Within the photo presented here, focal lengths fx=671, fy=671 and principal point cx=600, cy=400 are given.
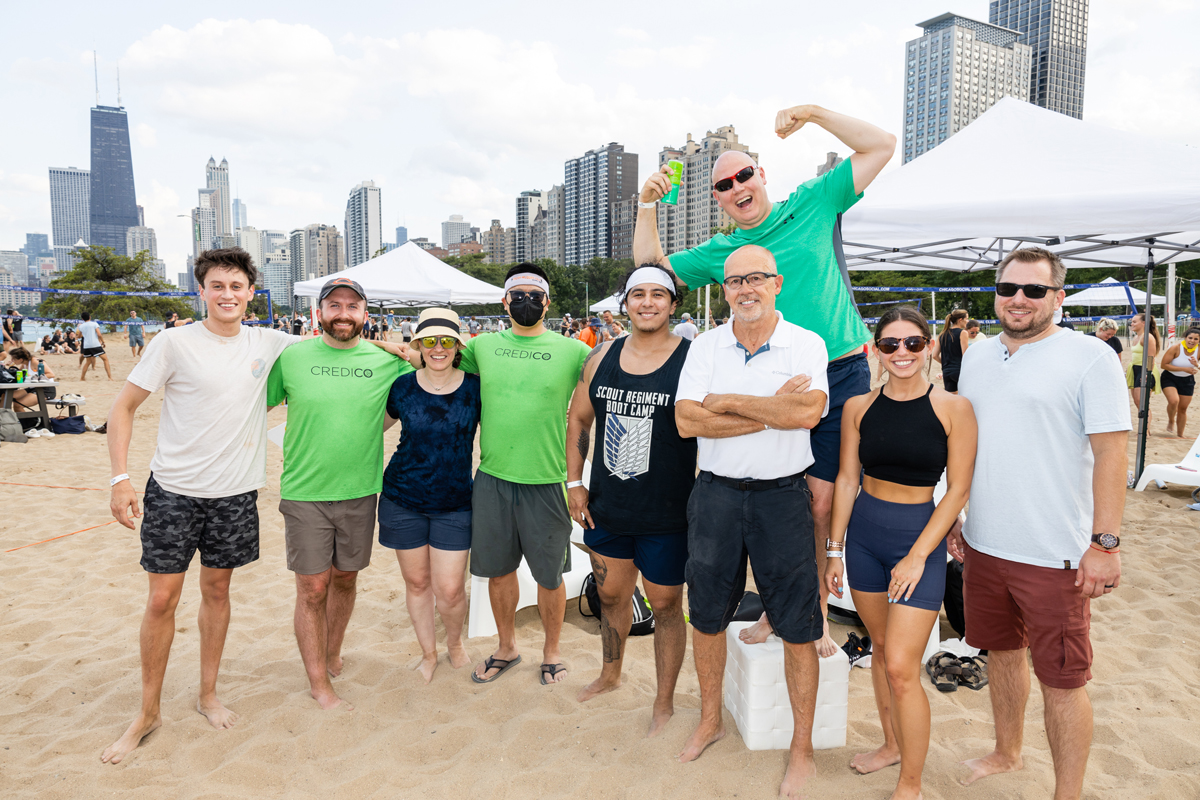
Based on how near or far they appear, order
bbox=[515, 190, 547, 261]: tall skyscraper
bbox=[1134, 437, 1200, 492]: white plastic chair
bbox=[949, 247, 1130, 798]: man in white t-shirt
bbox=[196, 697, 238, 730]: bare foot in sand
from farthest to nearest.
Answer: bbox=[515, 190, 547, 261]: tall skyscraper
bbox=[1134, 437, 1200, 492]: white plastic chair
bbox=[196, 697, 238, 730]: bare foot in sand
bbox=[949, 247, 1130, 798]: man in white t-shirt

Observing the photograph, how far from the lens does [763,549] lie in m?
2.50

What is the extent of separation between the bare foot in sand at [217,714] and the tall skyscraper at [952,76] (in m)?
115

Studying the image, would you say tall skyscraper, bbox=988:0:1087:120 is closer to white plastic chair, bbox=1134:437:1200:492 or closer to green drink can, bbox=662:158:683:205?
white plastic chair, bbox=1134:437:1200:492

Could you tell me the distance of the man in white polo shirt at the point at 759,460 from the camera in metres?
2.46

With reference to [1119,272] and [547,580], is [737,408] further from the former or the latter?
[1119,272]

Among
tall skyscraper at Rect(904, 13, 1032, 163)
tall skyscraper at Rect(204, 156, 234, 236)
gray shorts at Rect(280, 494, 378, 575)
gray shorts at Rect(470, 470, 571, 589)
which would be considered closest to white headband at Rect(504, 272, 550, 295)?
gray shorts at Rect(470, 470, 571, 589)

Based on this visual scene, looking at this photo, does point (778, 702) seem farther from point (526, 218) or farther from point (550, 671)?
point (526, 218)

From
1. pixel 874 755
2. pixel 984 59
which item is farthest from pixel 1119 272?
pixel 984 59

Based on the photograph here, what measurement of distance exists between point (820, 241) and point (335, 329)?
2.25 m

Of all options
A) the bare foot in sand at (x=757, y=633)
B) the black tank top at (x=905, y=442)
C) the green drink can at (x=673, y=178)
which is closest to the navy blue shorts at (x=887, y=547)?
the black tank top at (x=905, y=442)

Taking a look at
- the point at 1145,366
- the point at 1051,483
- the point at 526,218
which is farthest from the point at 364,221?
the point at 1051,483

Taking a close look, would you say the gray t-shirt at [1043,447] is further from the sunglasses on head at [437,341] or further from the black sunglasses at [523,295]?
the sunglasses on head at [437,341]

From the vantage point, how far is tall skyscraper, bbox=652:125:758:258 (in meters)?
101

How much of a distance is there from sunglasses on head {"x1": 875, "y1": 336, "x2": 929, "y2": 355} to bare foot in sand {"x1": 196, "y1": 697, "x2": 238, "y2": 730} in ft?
10.8
